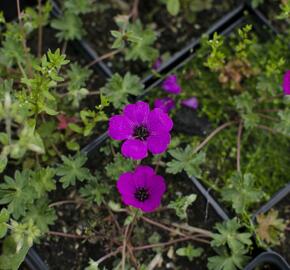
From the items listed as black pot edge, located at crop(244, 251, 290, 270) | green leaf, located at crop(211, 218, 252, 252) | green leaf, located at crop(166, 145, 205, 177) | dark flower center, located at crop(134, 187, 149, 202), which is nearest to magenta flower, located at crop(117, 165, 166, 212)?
dark flower center, located at crop(134, 187, 149, 202)

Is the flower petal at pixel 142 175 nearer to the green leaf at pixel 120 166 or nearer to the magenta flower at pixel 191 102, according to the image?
the green leaf at pixel 120 166

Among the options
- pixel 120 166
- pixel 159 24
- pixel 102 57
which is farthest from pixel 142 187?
pixel 159 24

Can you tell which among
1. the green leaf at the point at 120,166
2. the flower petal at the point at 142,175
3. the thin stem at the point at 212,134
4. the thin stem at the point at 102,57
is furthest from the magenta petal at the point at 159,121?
the thin stem at the point at 102,57

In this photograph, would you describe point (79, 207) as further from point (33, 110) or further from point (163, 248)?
point (33, 110)

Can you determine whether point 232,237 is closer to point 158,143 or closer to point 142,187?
point 142,187

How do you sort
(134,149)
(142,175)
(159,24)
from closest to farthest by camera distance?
(134,149) → (142,175) → (159,24)

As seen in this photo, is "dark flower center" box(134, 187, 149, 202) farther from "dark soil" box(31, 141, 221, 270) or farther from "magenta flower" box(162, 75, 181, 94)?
"magenta flower" box(162, 75, 181, 94)
